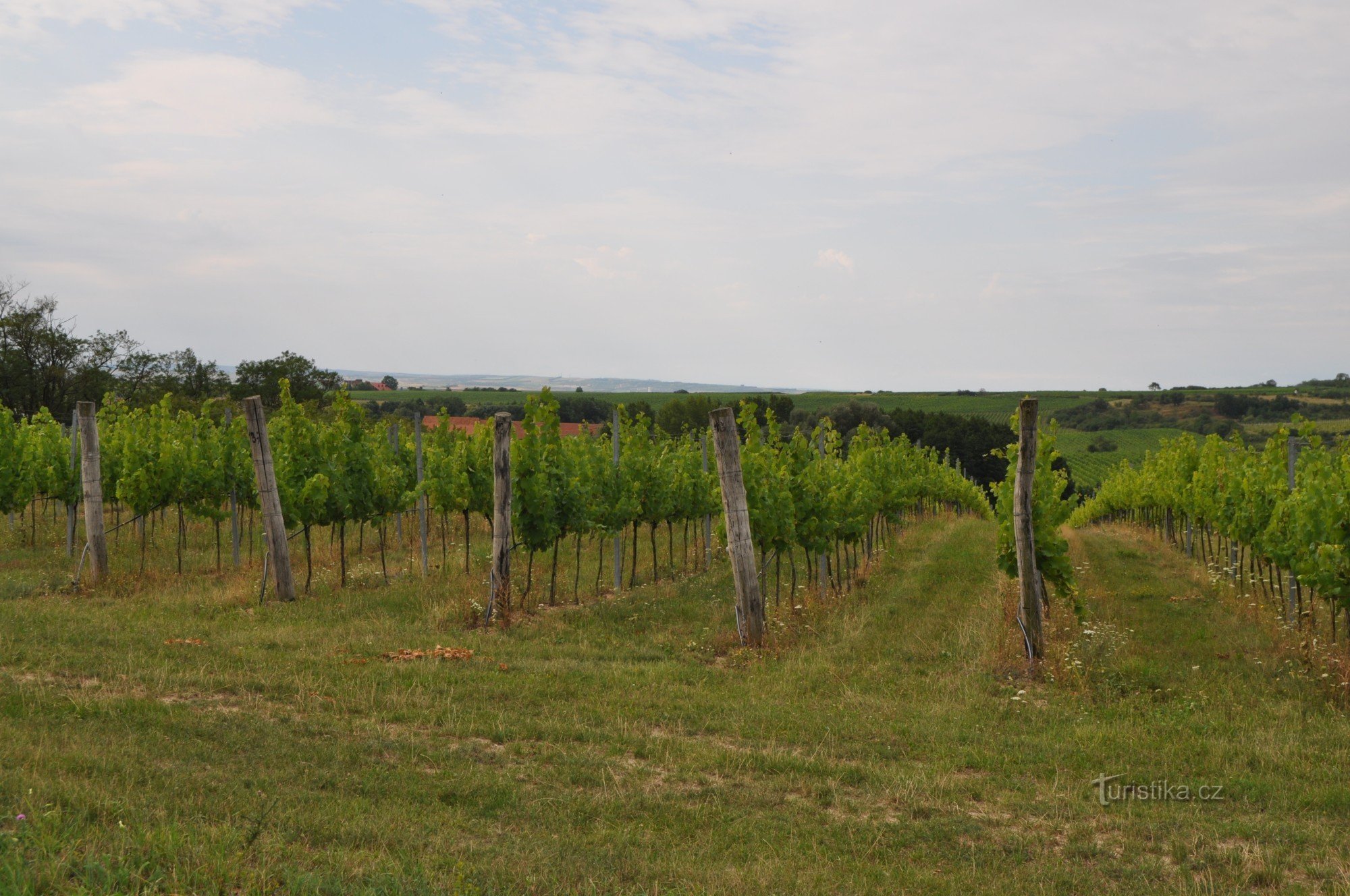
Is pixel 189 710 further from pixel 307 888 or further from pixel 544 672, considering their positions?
pixel 307 888

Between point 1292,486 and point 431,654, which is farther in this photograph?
point 1292,486

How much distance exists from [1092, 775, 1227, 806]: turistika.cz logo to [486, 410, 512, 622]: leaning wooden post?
22.7 feet

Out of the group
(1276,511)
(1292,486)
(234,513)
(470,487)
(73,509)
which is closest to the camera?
(1292,486)

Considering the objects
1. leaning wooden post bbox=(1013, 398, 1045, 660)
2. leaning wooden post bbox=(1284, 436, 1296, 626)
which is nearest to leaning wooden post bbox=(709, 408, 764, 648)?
leaning wooden post bbox=(1013, 398, 1045, 660)

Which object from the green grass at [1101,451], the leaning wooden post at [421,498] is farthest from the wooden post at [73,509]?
the green grass at [1101,451]

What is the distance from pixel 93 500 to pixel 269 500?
2755mm

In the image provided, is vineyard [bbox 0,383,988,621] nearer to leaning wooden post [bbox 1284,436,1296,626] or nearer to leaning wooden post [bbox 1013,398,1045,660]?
leaning wooden post [bbox 1013,398,1045,660]

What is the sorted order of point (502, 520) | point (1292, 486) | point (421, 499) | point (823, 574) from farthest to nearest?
point (421, 499)
point (823, 574)
point (1292, 486)
point (502, 520)

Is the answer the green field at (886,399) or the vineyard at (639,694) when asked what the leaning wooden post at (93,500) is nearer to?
the vineyard at (639,694)

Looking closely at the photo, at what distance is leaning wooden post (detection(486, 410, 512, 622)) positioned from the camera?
11.4 meters

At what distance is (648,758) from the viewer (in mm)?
6578

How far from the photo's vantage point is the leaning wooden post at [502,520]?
37.3ft

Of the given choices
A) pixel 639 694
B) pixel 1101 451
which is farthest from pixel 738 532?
pixel 1101 451

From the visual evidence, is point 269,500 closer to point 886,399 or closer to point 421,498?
point 421,498
